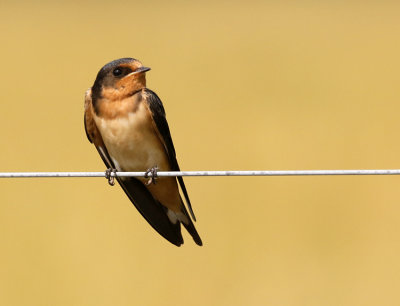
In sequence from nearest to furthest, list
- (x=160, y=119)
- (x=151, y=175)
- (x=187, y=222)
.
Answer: (x=151, y=175) → (x=160, y=119) → (x=187, y=222)

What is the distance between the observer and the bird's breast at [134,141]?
12.4 feet

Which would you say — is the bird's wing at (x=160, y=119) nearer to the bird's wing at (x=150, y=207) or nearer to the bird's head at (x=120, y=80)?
the bird's head at (x=120, y=80)

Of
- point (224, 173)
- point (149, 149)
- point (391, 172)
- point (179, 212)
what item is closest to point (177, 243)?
point (179, 212)

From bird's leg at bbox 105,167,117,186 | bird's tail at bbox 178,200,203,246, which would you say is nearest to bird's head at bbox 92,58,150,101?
bird's leg at bbox 105,167,117,186

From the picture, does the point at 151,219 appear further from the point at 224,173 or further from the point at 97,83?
the point at 224,173

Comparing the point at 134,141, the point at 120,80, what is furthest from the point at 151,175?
the point at 120,80

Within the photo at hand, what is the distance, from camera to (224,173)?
2.48m

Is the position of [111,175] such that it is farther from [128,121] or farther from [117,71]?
[117,71]

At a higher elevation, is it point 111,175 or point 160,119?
point 160,119

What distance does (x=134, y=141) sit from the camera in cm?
384

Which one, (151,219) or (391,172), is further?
(151,219)

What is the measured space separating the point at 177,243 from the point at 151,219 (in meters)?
0.18

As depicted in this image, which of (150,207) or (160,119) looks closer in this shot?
(160,119)

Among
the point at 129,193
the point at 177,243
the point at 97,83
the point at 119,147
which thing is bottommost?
the point at 177,243
